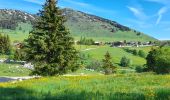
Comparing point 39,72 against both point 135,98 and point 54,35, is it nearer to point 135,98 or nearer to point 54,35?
point 54,35

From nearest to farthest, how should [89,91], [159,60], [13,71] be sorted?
[89,91], [159,60], [13,71]

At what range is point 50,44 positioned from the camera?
49438 mm

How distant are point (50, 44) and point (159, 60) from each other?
65.5 meters

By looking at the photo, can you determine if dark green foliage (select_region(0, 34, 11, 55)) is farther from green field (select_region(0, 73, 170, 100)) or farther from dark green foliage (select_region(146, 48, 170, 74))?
green field (select_region(0, 73, 170, 100))

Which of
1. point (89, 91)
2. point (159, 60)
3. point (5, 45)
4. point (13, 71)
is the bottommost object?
point (13, 71)

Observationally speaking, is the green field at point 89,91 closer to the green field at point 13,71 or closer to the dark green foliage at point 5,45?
the green field at point 13,71

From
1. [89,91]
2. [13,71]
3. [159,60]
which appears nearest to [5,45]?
[13,71]

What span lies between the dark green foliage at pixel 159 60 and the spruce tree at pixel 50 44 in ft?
180

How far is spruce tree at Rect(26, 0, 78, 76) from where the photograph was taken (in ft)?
161

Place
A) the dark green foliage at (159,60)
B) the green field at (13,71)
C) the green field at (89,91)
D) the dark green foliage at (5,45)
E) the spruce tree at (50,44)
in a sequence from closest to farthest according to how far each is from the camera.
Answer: the green field at (89,91)
the spruce tree at (50,44)
the dark green foliage at (159,60)
the green field at (13,71)
the dark green foliage at (5,45)

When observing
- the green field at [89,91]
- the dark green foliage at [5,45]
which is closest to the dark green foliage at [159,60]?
the dark green foliage at [5,45]

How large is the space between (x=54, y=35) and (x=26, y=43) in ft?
16.0

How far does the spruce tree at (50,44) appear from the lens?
161 feet

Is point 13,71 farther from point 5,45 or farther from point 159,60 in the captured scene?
point 5,45
